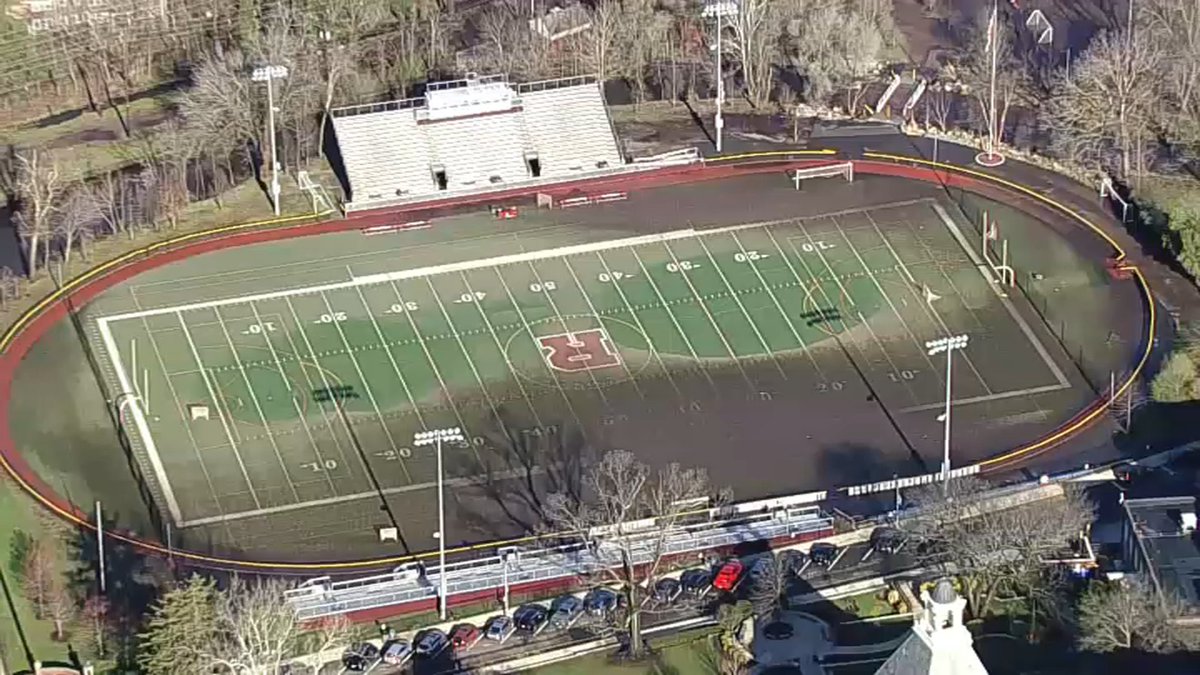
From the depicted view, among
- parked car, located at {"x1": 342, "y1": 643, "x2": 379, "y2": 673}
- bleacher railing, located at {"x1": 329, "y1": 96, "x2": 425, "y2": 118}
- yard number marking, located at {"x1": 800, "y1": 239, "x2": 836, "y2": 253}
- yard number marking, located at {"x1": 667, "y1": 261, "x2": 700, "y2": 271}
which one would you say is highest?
bleacher railing, located at {"x1": 329, "y1": 96, "x2": 425, "y2": 118}

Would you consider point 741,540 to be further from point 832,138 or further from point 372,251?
point 832,138

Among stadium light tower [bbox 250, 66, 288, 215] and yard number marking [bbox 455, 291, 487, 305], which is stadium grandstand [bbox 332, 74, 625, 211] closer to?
stadium light tower [bbox 250, 66, 288, 215]

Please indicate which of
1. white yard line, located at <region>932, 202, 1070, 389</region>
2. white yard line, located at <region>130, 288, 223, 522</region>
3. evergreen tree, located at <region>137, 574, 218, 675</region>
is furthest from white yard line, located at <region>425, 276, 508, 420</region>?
white yard line, located at <region>932, 202, 1070, 389</region>

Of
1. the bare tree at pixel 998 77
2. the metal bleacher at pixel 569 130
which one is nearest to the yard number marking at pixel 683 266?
the metal bleacher at pixel 569 130

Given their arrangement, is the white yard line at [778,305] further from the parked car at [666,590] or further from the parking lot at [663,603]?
the parked car at [666,590]

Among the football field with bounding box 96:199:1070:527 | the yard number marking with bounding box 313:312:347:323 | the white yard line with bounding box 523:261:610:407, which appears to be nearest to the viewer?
the football field with bounding box 96:199:1070:527

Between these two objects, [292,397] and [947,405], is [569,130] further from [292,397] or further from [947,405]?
[947,405]
